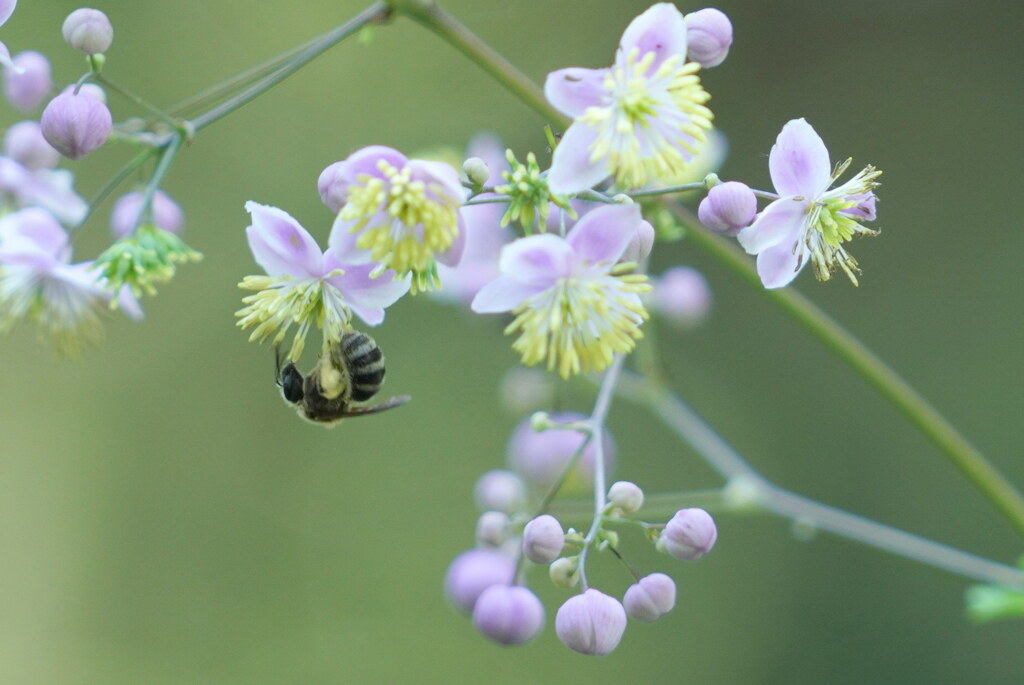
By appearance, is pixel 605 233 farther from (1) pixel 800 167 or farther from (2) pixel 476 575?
(2) pixel 476 575

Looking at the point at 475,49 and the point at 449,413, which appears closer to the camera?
the point at 475,49

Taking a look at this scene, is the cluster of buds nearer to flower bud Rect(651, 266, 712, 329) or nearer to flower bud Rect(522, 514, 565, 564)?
flower bud Rect(522, 514, 565, 564)

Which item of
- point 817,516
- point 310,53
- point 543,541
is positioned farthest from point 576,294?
point 817,516

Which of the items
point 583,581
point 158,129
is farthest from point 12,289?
point 583,581

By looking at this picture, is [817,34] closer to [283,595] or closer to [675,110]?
[283,595]

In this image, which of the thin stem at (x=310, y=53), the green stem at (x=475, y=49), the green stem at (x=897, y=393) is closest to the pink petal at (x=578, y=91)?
the green stem at (x=475, y=49)

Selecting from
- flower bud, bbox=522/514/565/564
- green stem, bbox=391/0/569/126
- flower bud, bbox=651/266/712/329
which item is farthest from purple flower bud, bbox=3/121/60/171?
flower bud, bbox=651/266/712/329

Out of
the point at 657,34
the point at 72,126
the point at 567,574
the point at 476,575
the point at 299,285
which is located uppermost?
the point at 657,34
